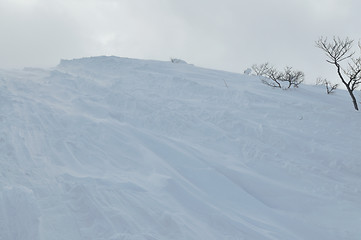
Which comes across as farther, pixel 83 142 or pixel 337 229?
pixel 83 142

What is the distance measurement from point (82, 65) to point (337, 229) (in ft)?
40.7

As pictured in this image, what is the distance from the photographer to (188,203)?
4.16 meters

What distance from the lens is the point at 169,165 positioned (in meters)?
5.18

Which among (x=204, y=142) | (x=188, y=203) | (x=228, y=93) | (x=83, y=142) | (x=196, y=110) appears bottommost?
(x=188, y=203)

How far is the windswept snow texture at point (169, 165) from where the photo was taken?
3508 millimetres

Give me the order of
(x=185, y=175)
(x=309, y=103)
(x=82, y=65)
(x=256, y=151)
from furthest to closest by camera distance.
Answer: (x=82, y=65), (x=309, y=103), (x=256, y=151), (x=185, y=175)

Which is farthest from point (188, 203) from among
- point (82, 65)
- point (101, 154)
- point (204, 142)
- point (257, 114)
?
point (82, 65)

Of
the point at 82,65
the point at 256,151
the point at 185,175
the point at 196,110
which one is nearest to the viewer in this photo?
the point at 185,175

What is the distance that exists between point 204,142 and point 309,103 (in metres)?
5.31

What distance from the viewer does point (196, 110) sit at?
27.3ft

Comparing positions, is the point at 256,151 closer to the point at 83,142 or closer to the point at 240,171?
the point at 240,171

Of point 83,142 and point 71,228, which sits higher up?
point 83,142

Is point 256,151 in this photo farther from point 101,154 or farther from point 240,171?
point 101,154

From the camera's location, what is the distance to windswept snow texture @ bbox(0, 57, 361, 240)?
3508 millimetres
